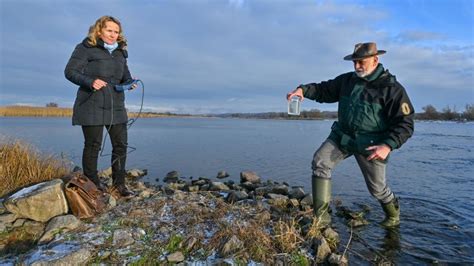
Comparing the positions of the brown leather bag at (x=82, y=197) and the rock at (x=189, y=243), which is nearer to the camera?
the rock at (x=189, y=243)

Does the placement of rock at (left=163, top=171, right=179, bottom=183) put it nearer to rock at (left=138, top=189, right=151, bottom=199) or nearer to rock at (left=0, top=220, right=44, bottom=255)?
rock at (left=138, top=189, right=151, bottom=199)

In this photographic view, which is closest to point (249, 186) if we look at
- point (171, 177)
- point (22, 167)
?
point (171, 177)

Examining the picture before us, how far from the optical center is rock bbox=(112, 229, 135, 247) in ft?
11.1

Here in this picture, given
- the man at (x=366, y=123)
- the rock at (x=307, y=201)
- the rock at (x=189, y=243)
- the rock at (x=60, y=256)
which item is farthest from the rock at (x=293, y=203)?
the rock at (x=60, y=256)

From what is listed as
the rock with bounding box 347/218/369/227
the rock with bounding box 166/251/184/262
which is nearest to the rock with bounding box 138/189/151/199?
the rock with bounding box 166/251/184/262

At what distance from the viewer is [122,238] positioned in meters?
3.46

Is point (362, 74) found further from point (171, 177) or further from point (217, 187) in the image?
point (171, 177)

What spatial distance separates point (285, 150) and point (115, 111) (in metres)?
10.3

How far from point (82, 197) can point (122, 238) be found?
3.05 feet

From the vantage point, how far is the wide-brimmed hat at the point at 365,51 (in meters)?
3.91

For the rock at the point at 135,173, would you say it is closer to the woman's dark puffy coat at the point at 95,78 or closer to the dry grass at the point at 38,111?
the woman's dark puffy coat at the point at 95,78

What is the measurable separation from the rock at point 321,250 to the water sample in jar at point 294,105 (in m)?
1.73

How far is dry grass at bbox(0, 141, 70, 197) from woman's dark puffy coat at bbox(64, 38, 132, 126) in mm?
1503

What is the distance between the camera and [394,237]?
444cm
